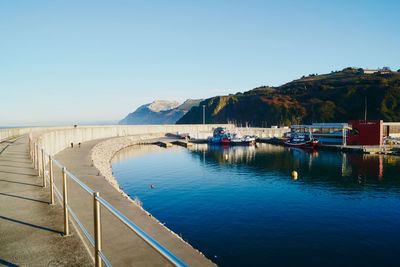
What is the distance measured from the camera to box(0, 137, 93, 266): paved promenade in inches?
235

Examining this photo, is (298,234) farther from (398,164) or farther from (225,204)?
(398,164)

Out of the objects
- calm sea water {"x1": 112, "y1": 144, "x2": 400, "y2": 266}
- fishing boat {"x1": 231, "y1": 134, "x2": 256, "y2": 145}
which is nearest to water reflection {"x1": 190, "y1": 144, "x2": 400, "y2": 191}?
calm sea water {"x1": 112, "y1": 144, "x2": 400, "y2": 266}

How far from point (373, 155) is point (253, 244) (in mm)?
57545

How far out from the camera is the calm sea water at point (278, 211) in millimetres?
16219

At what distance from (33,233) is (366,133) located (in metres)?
84.2

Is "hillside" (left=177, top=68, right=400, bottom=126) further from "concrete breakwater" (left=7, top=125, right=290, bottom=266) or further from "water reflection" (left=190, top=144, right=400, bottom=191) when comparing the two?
"concrete breakwater" (left=7, top=125, right=290, bottom=266)

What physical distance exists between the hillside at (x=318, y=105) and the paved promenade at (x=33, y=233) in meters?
143

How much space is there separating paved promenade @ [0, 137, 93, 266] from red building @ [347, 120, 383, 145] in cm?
8154

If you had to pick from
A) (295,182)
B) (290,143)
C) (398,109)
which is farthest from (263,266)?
(398,109)

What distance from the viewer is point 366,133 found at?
73625 millimetres

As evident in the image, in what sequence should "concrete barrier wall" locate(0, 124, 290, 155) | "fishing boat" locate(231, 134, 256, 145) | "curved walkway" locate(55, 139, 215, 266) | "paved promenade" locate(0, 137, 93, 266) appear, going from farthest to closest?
"fishing boat" locate(231, 134, 256, 145)
"concrete barrier wall" locate(0, 124, 290, 155)
"curved walkway" locate(55, 139, 215, 266)
"paved promenade" locate(0, 137, 93, 266)

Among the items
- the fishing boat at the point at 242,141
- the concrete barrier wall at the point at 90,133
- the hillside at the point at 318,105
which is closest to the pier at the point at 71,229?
the concrete barrier wall at the point at 90,133

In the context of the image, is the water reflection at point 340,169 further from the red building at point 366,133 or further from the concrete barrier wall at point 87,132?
the concrete barrier wall at point 87,132

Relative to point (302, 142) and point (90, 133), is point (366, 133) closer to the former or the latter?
point (302, 142)
